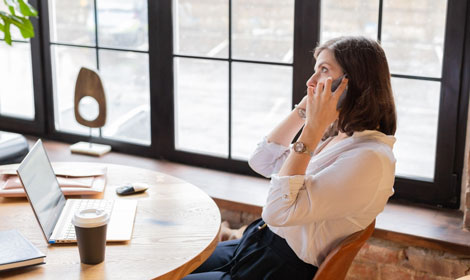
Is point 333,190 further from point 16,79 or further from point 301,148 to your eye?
point 16,79

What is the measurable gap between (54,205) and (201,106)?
56.5 inches

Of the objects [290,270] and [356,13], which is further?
[356,13]

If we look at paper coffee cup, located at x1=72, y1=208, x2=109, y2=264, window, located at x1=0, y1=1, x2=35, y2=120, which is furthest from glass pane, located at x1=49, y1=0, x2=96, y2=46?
paper coffee cup, located at x1=72, y1=208, x2=109, y2=264

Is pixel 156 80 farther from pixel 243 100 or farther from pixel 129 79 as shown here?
pixel 243 100

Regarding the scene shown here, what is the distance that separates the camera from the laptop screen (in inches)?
73.8

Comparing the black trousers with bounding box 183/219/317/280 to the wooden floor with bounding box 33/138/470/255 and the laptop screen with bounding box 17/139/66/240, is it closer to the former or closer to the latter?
the laptop screen with bounding box 17/139/66/240

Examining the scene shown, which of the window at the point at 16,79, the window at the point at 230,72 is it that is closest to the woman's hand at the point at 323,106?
the window at the point at 230,72

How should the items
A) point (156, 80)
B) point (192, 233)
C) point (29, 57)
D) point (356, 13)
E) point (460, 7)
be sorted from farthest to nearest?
point (29, 57), point (156, 80), point (356, 13), point (460, 7), point (192, 233)

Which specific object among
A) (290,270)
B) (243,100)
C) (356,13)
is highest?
(356,13)

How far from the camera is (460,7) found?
258cm

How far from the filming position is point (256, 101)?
10.5 feet

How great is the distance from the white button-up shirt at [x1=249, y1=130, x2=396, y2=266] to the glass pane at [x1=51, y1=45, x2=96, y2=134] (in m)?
2.00

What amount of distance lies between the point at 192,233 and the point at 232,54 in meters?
1.38

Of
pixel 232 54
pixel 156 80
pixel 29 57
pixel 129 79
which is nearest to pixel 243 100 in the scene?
pixel 232 54
